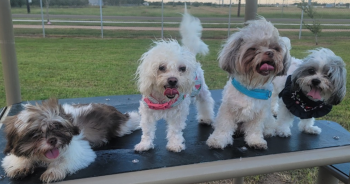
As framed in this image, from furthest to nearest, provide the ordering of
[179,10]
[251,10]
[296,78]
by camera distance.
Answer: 1. [179,10]
2. [251,10]
3. [296,78]

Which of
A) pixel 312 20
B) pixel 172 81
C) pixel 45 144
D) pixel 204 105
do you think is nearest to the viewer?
pixel 45 144

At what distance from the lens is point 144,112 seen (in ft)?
7.10

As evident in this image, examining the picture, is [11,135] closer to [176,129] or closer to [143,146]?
[143,146]

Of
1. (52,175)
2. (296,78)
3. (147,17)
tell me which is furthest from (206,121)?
(147,17)

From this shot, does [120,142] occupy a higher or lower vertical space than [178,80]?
lower

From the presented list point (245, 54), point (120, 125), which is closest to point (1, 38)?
point (120, 125)

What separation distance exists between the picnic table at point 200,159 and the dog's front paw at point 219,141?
40mm

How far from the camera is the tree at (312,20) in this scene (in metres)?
9.04

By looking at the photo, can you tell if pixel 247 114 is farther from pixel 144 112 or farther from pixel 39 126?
pixel 39 126

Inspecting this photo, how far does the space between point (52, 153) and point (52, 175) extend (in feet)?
0.51

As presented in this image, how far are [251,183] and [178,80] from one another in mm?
2279

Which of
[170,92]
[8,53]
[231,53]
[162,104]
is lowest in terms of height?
[162,104]

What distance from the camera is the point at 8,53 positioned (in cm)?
320

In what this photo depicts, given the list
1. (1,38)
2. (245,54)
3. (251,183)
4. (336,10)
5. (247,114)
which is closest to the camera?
(245,54)
